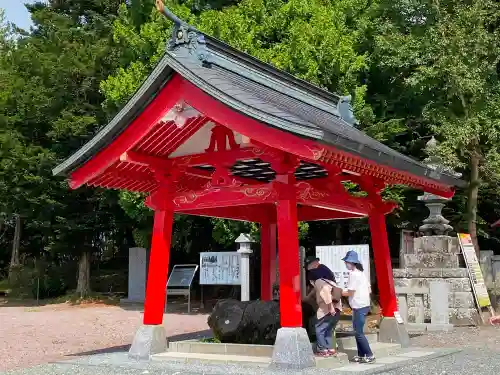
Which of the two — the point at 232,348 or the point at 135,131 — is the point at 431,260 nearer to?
the point at 232,348

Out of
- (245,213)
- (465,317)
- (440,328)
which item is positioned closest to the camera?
(245,213)

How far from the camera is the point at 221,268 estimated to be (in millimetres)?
18250

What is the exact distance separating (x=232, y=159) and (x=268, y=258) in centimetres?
331

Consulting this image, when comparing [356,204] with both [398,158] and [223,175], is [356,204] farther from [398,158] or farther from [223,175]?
[223,175]

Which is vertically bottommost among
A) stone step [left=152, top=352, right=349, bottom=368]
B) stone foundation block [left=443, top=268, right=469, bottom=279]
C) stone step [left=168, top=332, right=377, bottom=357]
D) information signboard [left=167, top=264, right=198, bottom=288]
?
stone step [left=152, top=352, right=349, bottom=368]

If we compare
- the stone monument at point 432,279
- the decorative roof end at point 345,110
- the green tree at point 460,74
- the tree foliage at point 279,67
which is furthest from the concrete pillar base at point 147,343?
the green tree at point 460,74

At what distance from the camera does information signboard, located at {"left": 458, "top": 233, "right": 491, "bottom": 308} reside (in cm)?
1448

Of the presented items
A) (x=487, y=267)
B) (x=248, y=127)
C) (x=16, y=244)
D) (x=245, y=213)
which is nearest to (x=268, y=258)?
(x=245, y=213)

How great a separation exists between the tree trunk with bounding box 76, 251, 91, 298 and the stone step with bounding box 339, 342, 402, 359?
17868 millimetres

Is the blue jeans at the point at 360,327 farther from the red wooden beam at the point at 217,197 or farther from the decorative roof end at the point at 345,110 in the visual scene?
the decorative roof end at the point at 345,110

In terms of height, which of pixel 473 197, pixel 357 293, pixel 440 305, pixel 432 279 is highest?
pixel 473 197

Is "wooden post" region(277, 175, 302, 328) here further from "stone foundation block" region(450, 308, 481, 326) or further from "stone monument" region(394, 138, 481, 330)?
"stone foundation block" region(450, 308, 481, 326)

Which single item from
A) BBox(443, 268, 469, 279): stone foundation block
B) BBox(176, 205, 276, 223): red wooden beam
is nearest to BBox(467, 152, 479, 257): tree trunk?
BBox(443, 268, 469, 279): stone foundation block

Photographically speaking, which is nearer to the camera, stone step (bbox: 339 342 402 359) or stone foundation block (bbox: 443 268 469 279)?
stone step (bbox: 339 342 402 359)
